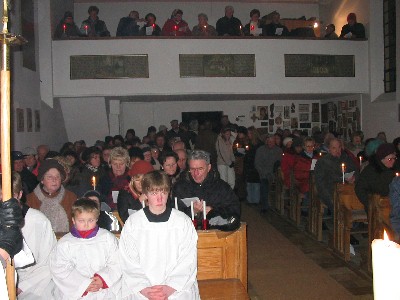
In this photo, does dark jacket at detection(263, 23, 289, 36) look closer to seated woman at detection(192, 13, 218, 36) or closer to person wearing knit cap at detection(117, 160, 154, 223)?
seated woman at detection(192, 13, 218, 36)

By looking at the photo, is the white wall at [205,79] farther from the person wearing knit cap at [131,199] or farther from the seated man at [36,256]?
the seated man at [36,256]

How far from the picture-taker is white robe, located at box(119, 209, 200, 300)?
11.6 ft

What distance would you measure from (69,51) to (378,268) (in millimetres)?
12516

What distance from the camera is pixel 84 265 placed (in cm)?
363

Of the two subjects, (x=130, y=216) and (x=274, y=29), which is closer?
(x=130, y=216)

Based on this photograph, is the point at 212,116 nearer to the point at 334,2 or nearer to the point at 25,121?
the point at 334,2

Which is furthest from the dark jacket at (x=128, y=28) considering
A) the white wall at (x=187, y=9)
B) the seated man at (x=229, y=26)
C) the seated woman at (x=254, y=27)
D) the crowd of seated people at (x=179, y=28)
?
the white wall at (x=187, y=9)

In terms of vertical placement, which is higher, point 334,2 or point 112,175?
point 334,2

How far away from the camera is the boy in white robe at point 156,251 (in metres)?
3.52

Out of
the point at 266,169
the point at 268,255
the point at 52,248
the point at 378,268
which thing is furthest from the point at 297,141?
the point at 378,268

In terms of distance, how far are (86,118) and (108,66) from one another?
1744mm

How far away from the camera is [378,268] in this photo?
3.28 feet

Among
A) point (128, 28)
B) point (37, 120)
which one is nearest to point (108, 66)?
point (128, 28)

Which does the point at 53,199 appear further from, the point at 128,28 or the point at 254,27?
the point at 254,27
